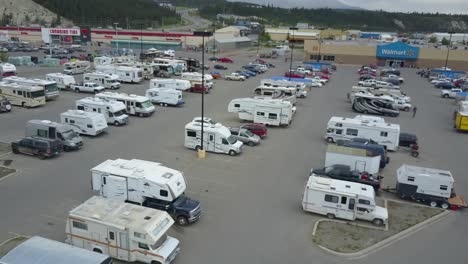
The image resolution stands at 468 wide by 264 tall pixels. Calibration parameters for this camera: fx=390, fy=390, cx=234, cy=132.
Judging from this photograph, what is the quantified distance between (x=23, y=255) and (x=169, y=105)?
27.0 m

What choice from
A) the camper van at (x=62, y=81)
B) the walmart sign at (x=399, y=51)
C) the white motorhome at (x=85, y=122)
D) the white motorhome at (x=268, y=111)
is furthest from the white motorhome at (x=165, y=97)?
the walmart sign at (x=399, y=51)

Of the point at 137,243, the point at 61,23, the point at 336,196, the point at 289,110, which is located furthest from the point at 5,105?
the point at 61,23

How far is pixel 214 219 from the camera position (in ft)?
55.7

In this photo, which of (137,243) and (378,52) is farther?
(378,52)

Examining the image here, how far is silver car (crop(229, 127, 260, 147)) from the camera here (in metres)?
27.0

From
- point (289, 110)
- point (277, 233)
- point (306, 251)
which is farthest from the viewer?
point (289, 110)

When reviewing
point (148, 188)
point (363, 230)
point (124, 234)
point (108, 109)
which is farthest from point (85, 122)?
point (363, 230)

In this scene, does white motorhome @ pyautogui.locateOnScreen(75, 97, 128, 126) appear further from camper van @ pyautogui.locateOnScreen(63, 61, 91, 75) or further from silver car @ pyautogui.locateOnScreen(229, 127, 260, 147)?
camper van @ pyautogui.locateOnScreen(63, 61, 91, 75)

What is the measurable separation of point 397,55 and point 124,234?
76910 mm

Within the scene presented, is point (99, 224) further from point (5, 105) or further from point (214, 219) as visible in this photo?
point (5, 105)

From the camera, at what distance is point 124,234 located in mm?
13406

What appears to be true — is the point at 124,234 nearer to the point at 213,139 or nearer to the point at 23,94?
the point at 213,139

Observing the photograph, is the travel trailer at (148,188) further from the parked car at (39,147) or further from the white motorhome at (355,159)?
the white motorhome at (355,159)

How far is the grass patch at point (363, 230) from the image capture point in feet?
50.7
